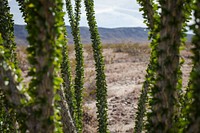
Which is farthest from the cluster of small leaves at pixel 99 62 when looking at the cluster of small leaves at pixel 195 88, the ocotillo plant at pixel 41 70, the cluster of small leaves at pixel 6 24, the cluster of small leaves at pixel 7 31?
the cluster of small leaves at pixel 195 88

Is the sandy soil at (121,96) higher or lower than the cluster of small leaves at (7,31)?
lower

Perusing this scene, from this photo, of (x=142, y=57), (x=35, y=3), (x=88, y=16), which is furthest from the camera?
(x=142, y=57)

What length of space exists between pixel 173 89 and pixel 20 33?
637 ft

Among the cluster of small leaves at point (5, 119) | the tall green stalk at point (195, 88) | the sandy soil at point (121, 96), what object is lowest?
the sandy soil at point (121, 96)

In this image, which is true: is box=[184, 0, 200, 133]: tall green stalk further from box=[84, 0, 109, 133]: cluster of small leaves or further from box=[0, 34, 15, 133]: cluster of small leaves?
box=[84, 0, 109, 133]: cluster of small leaves

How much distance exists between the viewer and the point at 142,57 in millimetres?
32906

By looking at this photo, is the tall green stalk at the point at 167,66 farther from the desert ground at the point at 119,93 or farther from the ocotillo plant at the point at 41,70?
the desert ground at the point at 119,93

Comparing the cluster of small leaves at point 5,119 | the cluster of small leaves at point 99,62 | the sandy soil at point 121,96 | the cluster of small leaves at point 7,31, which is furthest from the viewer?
the sandy soil at point 121,96

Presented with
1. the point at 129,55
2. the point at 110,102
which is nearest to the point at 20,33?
the point at 129,55

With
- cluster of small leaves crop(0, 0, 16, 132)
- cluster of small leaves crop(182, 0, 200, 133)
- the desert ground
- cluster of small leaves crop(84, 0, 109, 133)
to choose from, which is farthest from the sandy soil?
cluster of small leaves crop(182, 0, 200, 133)

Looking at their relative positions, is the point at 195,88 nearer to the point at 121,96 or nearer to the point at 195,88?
the point at 195,88

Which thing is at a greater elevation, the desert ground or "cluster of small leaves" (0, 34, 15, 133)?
"cluster of small leaves" (0, 34, 15, 133)

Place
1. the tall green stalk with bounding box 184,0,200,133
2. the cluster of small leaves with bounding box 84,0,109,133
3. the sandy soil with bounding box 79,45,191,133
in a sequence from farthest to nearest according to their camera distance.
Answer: the sandy soil with bounding box 79,45,191,133 → the cluster of small leaves with bounding box 84,0,109,133 → the tall green stalk with bounding box 184,0,200,133

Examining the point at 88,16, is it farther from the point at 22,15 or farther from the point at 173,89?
the point at 173,89
